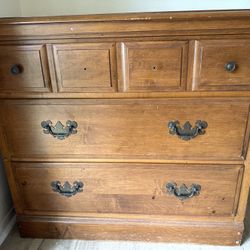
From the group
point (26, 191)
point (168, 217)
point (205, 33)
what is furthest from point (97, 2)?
point (168, 217)

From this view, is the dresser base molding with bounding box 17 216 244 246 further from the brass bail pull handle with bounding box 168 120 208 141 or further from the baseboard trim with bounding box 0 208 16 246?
the brass bail pull handle with bounding box 168 120 208 141

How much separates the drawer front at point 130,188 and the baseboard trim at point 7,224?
0.72ft

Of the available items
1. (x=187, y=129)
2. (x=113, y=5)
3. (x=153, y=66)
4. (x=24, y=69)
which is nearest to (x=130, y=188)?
Answer: (x=187, y=129)

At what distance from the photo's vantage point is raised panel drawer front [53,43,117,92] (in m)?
0.96

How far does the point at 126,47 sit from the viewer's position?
0.95 metres

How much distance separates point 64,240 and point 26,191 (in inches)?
12.4

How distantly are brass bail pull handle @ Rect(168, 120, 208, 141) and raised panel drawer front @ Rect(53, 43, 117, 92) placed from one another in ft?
0.86

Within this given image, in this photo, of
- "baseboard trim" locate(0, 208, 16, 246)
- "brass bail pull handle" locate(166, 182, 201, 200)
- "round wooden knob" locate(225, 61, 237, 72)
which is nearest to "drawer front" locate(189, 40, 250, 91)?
"round wooden knob" locate(225, 61, 237, 72)

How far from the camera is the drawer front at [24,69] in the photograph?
3.23 feet

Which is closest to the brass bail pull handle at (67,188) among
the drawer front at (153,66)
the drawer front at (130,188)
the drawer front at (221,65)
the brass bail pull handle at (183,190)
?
the drawer front at (130,188)

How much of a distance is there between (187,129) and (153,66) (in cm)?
27

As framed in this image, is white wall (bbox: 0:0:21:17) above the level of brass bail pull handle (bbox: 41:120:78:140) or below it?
above

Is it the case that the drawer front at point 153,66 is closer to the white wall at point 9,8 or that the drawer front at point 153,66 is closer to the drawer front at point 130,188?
the drawer front at point 130,188

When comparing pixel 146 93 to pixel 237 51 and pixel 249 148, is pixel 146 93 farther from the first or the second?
pixel 249 148
